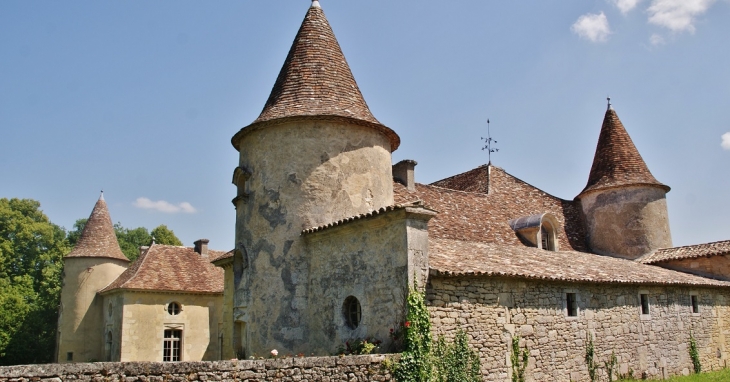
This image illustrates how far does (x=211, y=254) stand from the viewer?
3148 cm

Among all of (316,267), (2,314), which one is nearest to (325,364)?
(316,267)

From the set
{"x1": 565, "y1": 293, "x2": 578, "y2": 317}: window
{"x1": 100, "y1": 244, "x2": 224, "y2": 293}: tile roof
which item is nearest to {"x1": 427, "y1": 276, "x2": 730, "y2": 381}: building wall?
{"x1": 565, "y1": 293, "x2": 578, "y2": 317}: window

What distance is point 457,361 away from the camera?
11.5 m

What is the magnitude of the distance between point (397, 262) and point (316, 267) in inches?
105

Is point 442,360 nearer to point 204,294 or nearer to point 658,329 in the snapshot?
point 658,329

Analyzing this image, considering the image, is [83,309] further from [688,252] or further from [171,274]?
[688,252]

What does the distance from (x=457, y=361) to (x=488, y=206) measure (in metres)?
9.81

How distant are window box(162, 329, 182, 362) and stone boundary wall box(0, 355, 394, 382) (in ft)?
62.4

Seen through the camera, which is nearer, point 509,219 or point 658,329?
point 658,329

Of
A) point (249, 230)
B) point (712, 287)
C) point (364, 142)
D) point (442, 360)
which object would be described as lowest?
point (442, 360)

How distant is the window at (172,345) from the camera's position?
26828 millimetres

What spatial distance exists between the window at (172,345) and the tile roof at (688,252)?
65.2 feet

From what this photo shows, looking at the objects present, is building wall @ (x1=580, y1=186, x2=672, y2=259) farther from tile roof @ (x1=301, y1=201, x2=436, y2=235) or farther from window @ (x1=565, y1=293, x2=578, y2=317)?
tile roof @ (x1=301, y1=201, x2=436, y2=235)

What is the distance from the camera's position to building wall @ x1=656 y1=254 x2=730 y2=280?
1989 centimetres
